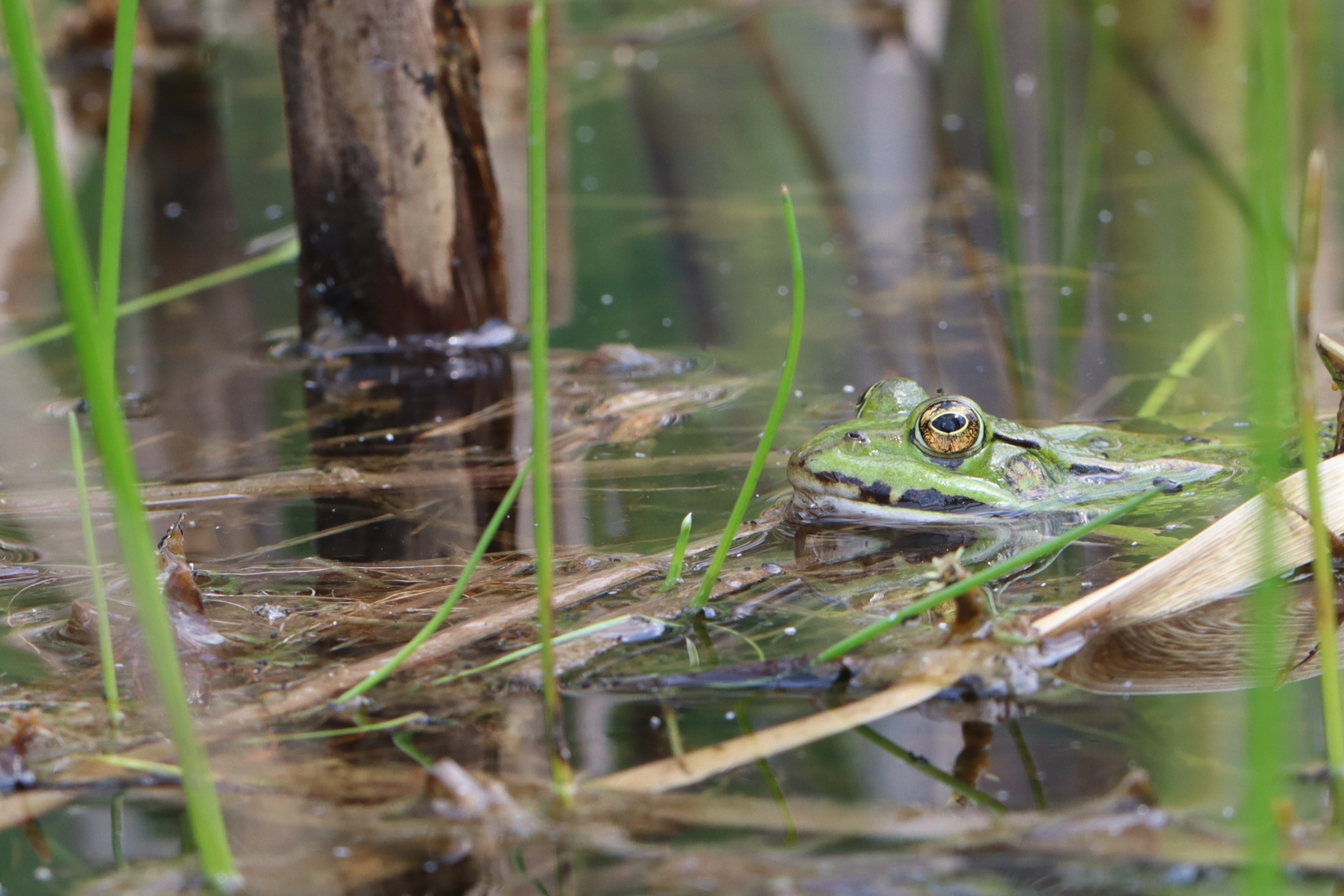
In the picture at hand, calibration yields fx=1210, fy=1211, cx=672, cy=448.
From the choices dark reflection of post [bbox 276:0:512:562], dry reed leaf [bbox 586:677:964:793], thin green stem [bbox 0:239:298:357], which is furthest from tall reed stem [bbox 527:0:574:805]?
thin green stem [bbox 0:239:298:357]

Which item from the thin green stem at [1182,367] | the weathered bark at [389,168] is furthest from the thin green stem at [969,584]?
the weathered bark at [389,168]

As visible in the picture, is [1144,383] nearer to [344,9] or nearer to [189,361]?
[344,9]

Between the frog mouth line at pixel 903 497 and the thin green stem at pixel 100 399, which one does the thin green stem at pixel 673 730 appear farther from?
the frog mouth line at pixel 903 497

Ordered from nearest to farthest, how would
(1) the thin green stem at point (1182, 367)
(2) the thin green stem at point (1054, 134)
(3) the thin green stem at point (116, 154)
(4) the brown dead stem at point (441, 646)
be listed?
(3) the thin green stem at point (116, 154) < (4) the brown dead stem at point (441, 646) < (1) the thin green stem at point (1182, 367) < (2) the thin green stem at point (1054, 134)

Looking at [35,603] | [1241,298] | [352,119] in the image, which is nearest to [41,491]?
[35,603]

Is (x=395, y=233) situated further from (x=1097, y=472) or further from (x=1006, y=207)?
(x=1097, y=472)
